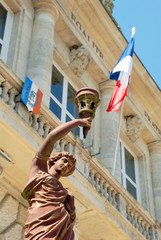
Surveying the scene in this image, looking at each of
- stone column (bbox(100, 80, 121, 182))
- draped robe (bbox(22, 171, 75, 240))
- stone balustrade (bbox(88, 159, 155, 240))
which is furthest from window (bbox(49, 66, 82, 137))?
draped robe (bbox(22, 171, 75, 240))

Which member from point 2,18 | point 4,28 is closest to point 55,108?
point 4,28

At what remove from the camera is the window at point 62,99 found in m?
11.8

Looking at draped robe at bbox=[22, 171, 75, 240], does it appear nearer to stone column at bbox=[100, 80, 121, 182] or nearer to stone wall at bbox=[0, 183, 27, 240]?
stone wall at bbox=[0, 183, 27, 240]

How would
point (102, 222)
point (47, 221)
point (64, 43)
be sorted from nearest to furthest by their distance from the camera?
point (47, 221), point (102, 222), point (64, 43)

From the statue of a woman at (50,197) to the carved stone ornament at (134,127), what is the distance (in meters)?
10.2

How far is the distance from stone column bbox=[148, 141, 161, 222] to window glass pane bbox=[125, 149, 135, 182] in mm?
693

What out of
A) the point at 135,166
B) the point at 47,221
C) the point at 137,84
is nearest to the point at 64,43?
the point at 137,84

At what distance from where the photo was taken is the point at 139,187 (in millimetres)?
14742

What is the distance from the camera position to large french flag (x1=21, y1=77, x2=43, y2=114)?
815cm

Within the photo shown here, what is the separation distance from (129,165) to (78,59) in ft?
13.4

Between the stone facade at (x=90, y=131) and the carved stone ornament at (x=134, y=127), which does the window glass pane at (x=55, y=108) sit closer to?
the stone facade at (x=90, y=131)

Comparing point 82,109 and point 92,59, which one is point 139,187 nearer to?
point 92,59

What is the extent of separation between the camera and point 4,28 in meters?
11.2

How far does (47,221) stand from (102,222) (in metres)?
5.69
